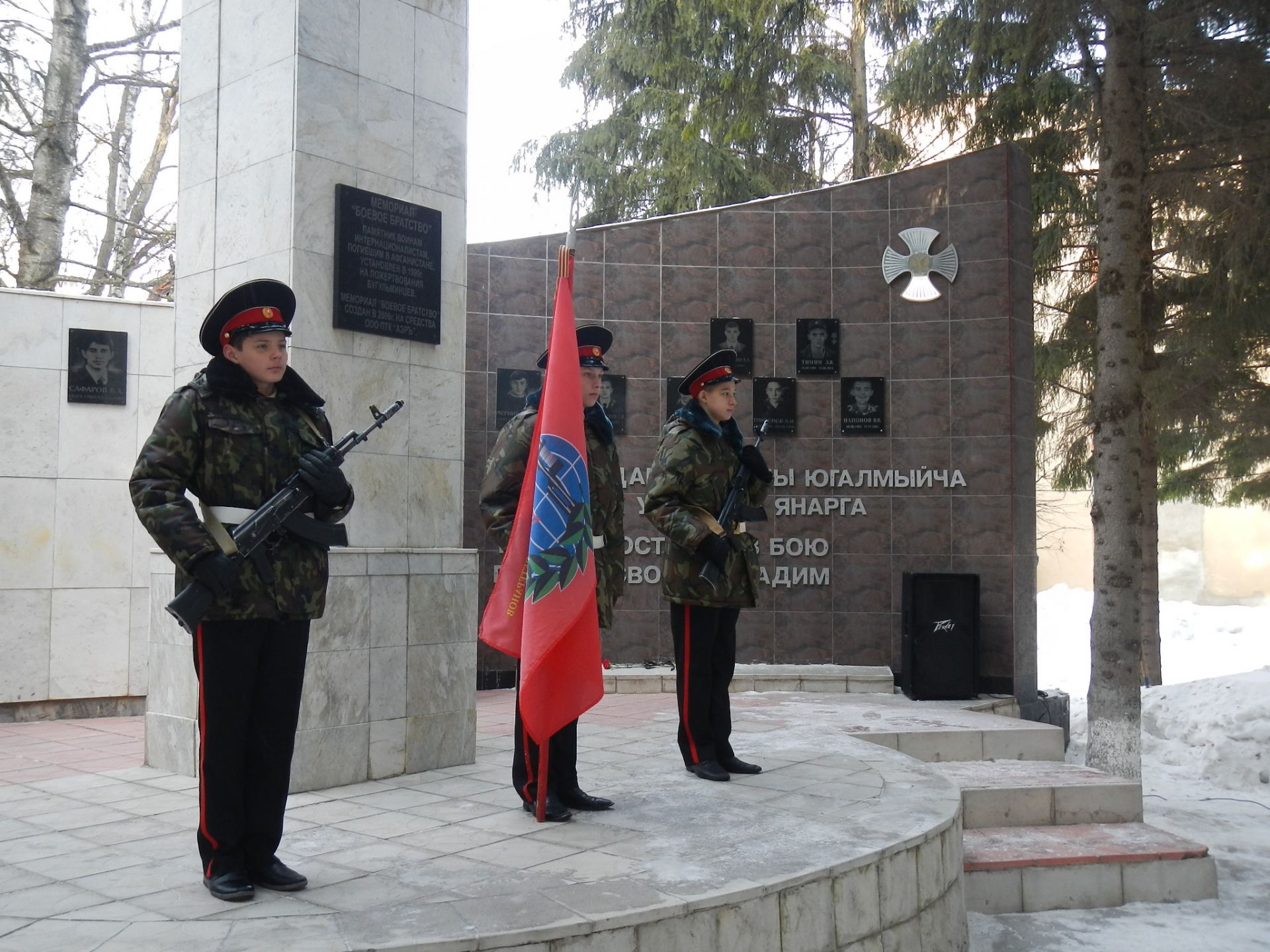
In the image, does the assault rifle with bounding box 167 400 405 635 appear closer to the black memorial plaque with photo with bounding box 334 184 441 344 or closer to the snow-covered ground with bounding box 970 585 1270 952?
the black memorial plaque with photo with bounding box 334 184 441 344

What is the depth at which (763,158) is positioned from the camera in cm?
1591

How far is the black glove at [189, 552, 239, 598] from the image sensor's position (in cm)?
313

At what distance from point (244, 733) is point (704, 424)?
2478 millimetres

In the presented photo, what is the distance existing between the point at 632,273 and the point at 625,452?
1.51m

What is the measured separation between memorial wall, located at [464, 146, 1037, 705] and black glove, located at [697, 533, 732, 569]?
4.32 m

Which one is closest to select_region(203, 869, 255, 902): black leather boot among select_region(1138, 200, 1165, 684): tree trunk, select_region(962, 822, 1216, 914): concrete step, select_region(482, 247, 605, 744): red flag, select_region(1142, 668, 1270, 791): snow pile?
select_region(482, 247, 605, 744): red flag

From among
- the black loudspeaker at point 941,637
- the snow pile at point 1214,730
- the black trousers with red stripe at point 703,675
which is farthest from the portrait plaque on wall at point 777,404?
the black trousers with red stripe at point 703,675

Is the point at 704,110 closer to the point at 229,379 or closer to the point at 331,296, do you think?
the point at 331,296

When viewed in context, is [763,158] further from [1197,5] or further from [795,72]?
[1197,5]

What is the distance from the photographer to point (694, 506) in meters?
5.04

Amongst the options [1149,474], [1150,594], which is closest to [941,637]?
[1149,474]

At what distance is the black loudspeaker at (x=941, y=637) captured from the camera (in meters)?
8.55

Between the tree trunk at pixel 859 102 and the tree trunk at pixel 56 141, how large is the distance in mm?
9806

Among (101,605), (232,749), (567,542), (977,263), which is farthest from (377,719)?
(977,263)
